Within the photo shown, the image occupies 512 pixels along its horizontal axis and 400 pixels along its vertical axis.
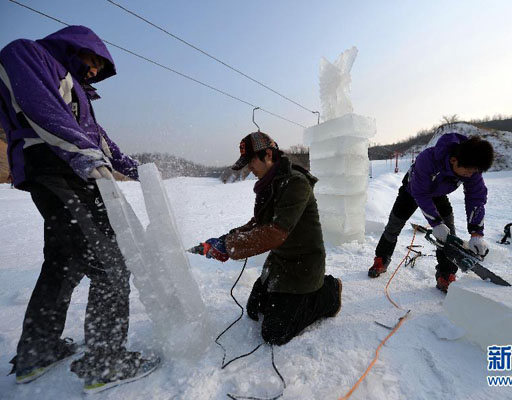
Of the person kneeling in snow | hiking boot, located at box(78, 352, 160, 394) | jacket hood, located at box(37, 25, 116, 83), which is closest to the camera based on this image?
hiking boot, located at box(78, 352, 160, 394)

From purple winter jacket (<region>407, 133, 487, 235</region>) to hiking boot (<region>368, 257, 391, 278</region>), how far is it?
639 millimetres

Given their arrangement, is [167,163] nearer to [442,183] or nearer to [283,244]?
[283,244]

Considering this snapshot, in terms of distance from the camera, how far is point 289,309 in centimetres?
176

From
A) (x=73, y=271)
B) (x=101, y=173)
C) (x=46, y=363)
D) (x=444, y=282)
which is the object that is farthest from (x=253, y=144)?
(x=444, y=282)

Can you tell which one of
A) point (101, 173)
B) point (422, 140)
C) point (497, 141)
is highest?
point (422, 140)

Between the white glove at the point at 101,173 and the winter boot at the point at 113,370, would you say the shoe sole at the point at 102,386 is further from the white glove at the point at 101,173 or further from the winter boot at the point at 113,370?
the white glove at the point at 101,173

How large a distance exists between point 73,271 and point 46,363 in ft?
1.76

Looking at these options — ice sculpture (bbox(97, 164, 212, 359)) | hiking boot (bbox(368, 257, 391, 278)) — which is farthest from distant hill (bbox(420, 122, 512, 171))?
ice sculpture (bbox(97, 164, 212, 359))

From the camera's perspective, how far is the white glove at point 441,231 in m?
2.30

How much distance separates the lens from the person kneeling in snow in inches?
63.1

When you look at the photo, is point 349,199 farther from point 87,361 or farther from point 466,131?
point 466,131

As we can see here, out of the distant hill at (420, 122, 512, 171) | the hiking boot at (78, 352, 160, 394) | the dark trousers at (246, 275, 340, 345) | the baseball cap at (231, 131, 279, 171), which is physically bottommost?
the hiking boot at (78, 352, 160, 394)

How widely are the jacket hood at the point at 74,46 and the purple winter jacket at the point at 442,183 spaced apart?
2.65 metres

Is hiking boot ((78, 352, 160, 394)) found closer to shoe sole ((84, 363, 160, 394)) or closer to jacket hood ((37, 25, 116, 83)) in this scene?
shoe sole ((84, 363, 160, 394))
